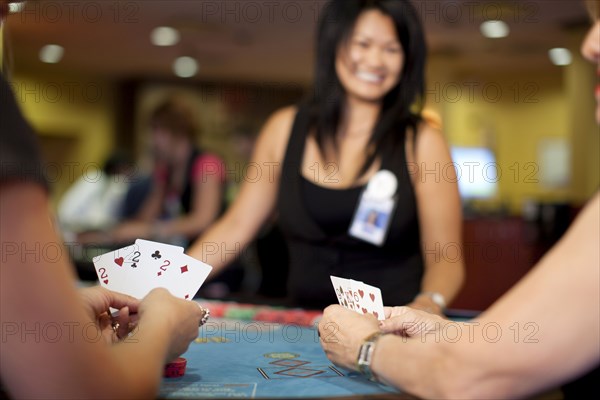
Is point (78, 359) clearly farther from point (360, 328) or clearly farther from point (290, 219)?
point (290, 219)

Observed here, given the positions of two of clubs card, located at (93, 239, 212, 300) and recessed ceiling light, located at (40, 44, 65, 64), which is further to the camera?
recessed ceiling light, located at (40, 44, 65, 64)

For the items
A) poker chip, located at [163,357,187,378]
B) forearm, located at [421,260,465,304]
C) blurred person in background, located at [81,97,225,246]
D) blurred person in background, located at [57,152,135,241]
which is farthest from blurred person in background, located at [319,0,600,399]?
blurred person in background, located at [57,152,135,241]

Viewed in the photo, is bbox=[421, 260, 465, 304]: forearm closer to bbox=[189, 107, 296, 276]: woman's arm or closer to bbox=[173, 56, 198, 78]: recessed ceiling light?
bbox=[189, 107, 296, 276]: woman's arm

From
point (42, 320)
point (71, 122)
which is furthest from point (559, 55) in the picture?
point (42, 320)

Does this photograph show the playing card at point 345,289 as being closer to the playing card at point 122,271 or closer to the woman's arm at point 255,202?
the playing card at point 122,271

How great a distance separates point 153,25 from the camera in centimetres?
831

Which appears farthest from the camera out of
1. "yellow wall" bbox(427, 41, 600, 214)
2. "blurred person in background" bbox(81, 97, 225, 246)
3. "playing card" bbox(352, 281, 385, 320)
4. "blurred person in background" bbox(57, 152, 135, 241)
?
"yellow wall" bbox(427, 41, 600, 214)

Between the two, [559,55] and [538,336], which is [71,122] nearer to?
[559,55]

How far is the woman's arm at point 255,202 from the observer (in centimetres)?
238

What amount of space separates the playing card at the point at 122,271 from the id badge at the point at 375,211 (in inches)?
35.1

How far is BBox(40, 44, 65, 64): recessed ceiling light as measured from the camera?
9766mm

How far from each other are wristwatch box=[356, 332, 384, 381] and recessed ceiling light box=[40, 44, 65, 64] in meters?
9.08

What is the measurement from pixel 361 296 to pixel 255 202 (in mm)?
1031

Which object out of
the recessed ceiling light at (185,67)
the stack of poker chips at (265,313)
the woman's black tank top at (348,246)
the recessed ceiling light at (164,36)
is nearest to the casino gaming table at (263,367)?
the stack of poker chips at (265,313)
